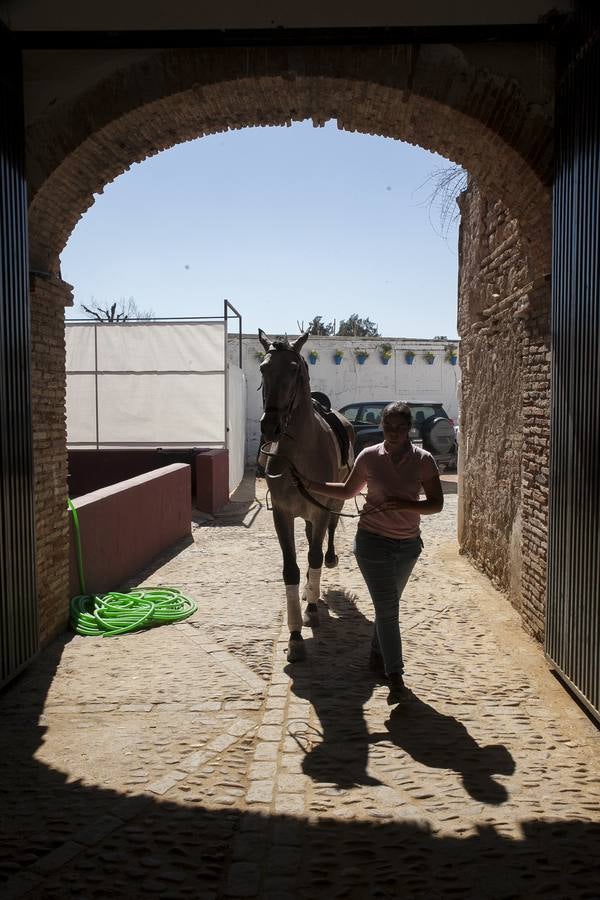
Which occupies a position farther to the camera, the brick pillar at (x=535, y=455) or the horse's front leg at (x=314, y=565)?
the horse's front leg at (x=314, y=565)

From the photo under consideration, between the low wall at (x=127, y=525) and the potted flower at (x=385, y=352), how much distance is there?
14.4 metres

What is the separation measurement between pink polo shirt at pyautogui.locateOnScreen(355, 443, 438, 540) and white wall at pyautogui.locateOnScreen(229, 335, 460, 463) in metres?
19.4

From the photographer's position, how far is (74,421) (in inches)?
599

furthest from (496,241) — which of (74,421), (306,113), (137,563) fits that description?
(74,421)

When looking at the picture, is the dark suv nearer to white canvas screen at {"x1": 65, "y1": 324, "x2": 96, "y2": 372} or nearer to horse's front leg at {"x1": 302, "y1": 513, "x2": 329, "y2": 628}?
white canvas screen at {"x1": 65, "y1": 324, "x2": 96, "y2": 372}

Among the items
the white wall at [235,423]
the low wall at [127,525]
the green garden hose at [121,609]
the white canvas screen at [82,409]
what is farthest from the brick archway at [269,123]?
the white canvas screen at [82,409]

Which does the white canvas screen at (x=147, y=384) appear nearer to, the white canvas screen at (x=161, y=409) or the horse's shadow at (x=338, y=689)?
the white canvas screen at (x=161, y=409)

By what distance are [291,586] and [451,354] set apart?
19.9m

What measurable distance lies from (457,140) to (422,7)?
1010 millimetres

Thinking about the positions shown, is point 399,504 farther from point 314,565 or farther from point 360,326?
point 360,326

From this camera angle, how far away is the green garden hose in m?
6.15

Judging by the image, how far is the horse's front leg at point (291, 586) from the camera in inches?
211

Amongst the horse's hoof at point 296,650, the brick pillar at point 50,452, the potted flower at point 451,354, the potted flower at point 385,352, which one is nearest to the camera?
the horse's hoof at point 296,650

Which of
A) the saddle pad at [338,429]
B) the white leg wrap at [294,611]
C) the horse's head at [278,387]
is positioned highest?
the horse's head at [278,387]
